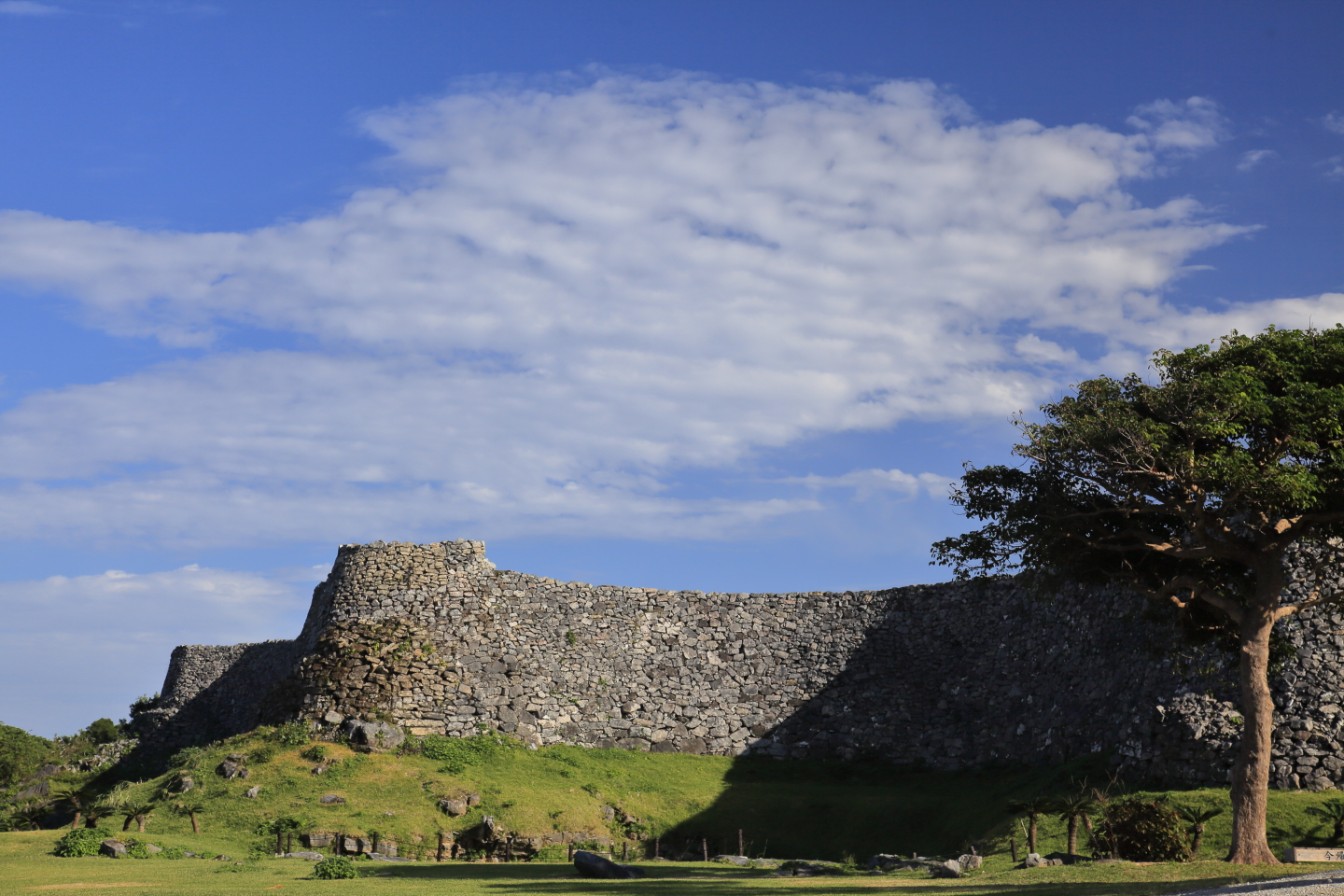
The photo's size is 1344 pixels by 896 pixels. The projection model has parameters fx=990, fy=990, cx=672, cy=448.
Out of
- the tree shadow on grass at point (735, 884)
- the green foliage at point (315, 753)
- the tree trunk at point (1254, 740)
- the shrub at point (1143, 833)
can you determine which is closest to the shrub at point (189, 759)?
the green foliage at point (315, 753)

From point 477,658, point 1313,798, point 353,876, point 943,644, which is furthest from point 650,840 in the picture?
point 1313,798

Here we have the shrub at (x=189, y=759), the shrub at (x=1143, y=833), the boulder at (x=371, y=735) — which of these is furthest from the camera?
the boulder at (x=371, y=735)

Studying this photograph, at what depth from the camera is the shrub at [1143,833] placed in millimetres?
22266

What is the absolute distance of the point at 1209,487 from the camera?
22828mm

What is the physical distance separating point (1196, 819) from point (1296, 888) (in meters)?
10.3

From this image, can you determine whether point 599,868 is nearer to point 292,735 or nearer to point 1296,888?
point 1296,888

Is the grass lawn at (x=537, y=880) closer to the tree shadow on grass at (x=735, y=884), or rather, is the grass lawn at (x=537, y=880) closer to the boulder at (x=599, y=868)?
the tree shadow on grass at (x=735, y=884)

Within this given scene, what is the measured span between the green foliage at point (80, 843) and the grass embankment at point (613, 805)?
465 millimetres

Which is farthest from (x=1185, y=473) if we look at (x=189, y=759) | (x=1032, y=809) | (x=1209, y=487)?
(x=189, y=759)

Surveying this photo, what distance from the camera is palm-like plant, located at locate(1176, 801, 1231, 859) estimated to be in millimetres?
23375

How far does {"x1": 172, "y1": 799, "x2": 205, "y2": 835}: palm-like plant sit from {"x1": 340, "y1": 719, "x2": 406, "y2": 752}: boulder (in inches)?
219

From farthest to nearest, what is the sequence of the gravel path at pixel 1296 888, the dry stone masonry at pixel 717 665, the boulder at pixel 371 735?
the dry stone masonry at pixel 717 665
the boulder at pixel 371 735
the gravel path at pixel 1296 888

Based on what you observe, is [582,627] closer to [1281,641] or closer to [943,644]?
[943,644]

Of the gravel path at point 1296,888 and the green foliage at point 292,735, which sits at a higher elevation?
the green foliage at point 292,735
